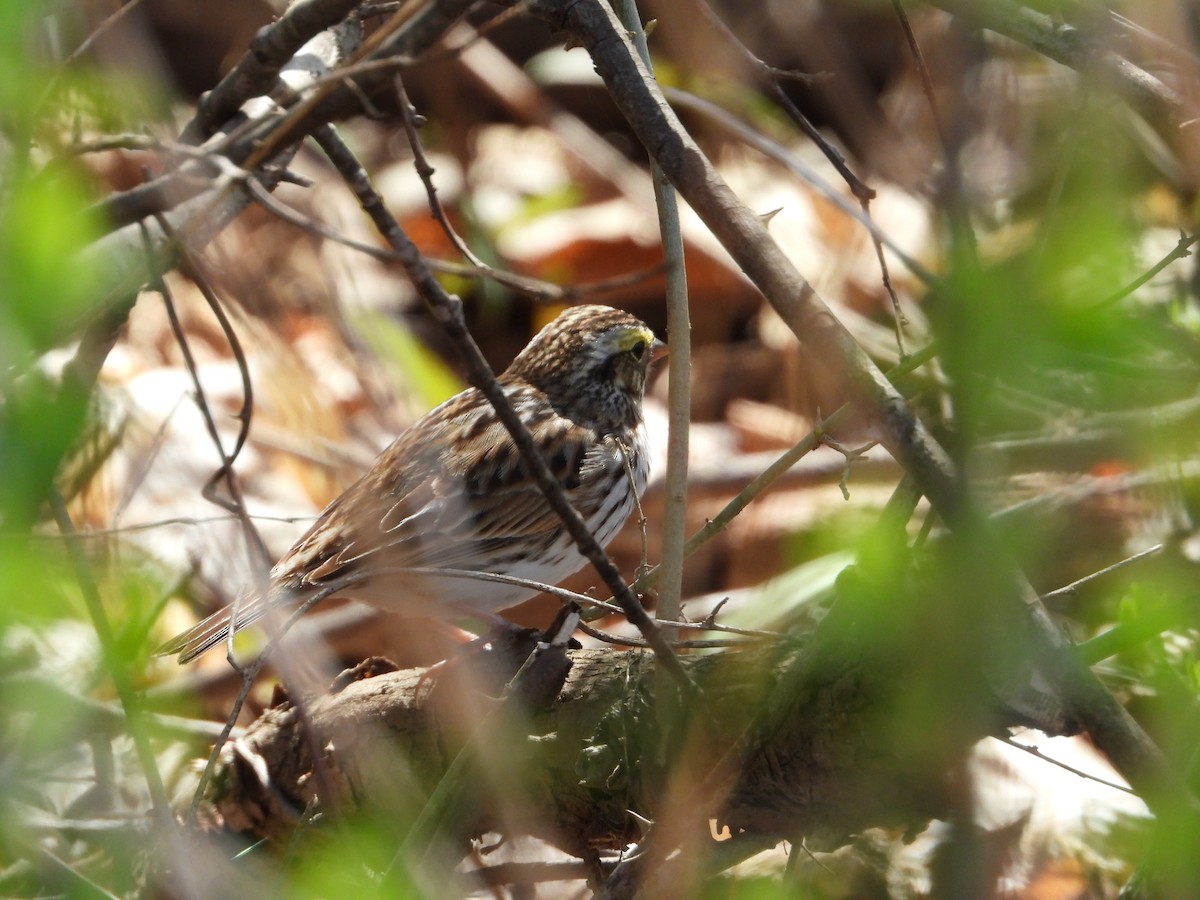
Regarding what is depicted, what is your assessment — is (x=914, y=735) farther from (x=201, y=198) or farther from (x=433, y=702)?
(x=201, y=198)

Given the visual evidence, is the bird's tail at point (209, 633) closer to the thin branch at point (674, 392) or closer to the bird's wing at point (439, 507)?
the bird's wing at point (439, 507)

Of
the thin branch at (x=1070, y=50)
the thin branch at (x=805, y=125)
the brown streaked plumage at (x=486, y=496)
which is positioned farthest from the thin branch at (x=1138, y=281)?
the brown streaked plumage at (x=486, y=496)

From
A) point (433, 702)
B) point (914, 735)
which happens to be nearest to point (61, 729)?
point (433, 702)

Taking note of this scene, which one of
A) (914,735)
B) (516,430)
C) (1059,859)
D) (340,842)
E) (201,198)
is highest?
(201,198)

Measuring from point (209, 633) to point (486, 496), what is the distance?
3.48ft

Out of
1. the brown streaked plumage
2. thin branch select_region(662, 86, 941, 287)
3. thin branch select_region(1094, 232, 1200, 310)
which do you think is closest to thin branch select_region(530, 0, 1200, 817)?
thin branch select_region(662, 86, 941, 287)

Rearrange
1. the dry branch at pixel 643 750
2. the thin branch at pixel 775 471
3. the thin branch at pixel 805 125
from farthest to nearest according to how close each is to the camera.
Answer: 1. the thin branch at pixel 805 125
2. the thin branch at pixel 775 471
3. the dry branch at pixel 643 750

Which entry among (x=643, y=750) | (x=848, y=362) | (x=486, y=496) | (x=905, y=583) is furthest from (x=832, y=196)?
(x=486, y=496)

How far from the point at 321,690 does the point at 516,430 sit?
201 centimetres

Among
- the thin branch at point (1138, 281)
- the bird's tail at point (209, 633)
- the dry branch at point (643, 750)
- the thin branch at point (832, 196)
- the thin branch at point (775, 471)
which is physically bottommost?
the dry branch at point (643, 750)

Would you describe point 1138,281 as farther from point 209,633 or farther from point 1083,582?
point 209,633

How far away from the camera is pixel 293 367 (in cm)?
672

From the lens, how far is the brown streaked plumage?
4.30 meters

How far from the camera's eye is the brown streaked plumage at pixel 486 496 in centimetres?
430
